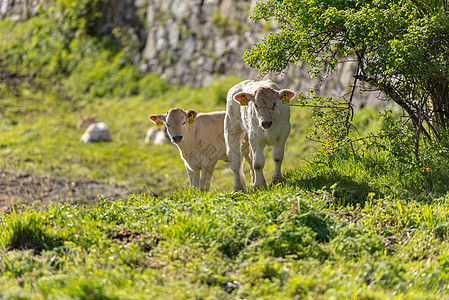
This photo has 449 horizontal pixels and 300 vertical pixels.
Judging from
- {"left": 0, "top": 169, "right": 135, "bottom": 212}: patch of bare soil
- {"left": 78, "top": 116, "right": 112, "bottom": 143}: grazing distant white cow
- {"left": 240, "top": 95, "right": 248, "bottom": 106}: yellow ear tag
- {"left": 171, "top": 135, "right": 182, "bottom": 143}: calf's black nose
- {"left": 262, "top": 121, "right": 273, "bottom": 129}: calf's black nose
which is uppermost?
{"left": 240, "top": 95, "right": 248, "bottom": 106}: yellow ear tag

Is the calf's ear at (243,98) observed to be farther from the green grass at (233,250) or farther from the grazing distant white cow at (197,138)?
the green grass at (233,250)

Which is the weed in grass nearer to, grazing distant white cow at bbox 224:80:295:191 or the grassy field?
the grassy field

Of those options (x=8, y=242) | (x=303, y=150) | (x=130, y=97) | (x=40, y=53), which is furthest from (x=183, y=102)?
(x=8, y=242)

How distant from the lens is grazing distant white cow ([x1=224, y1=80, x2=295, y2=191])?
8250mm

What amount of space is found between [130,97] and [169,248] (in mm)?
19146

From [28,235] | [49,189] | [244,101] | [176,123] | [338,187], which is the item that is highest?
[244,101]

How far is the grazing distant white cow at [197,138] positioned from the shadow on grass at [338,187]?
6.07 feet

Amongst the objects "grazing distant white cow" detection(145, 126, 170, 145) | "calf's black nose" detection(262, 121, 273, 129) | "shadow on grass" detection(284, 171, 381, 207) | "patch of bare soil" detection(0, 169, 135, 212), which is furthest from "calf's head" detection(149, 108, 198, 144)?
"grazing distant white cow" detection(145, 126, 170, 145)

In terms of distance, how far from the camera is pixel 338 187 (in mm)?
7668

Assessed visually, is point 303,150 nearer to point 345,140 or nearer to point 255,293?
point 345,140

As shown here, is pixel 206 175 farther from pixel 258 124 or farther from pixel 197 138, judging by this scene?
pixel 258 124

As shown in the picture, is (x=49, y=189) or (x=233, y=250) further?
(x=49, y=189)

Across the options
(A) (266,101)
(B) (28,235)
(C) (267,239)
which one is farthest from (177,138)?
(C) (267,239)

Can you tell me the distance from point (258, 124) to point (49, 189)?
6.95m
